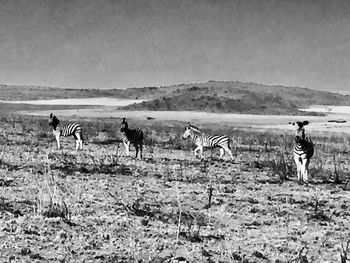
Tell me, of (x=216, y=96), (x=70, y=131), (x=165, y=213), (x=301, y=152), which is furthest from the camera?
(x=216, y=96)

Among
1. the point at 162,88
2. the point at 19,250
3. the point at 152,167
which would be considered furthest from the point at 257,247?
the point at 162,88

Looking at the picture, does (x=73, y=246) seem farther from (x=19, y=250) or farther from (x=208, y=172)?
(x=208, y=172)

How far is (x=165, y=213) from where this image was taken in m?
10.9

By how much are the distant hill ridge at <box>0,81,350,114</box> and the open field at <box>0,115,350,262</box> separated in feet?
201

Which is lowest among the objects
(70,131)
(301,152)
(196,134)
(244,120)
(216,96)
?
(70,131)

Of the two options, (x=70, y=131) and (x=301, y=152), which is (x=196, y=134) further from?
(x=301, y=152)

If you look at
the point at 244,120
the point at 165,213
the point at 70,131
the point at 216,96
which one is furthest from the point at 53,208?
the point at 216,96

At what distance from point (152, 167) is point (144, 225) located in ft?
27.4

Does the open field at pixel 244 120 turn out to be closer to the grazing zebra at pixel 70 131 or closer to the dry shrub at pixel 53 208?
the grazing zebra at pixel 70 131

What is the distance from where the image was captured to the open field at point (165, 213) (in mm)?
8398

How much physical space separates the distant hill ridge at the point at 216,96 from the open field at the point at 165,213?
61.2 m

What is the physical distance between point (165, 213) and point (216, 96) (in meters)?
75.1

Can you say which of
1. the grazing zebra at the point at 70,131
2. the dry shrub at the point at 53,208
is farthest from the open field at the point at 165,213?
the grazing zebra at the point at 70,131

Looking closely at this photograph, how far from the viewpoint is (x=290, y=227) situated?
1027 centimetres
